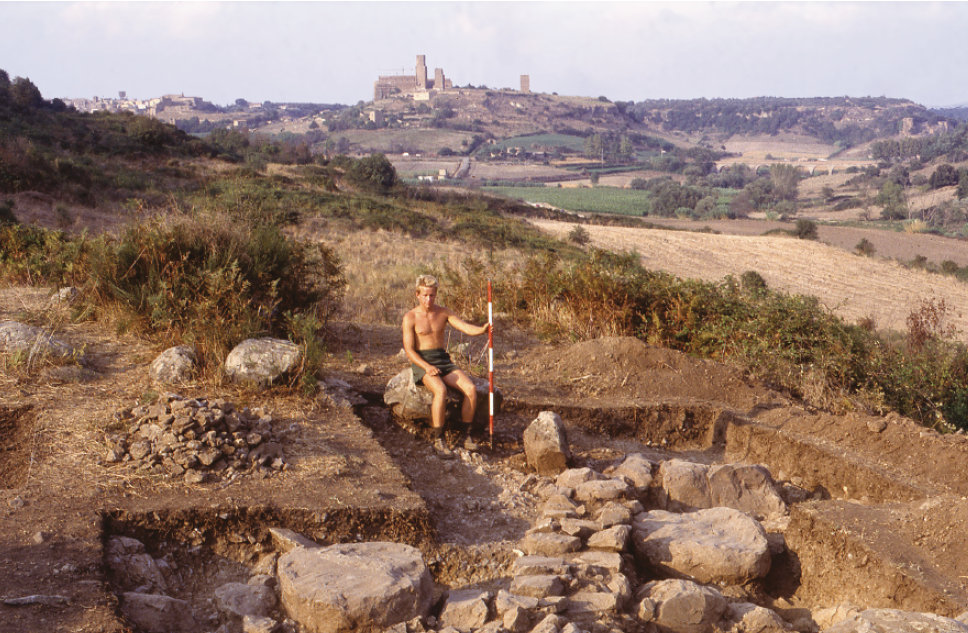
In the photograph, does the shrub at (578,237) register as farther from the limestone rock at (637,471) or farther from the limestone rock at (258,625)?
the limestone rock at (258,625)

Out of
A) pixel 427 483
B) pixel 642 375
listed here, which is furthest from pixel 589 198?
pixel 427 483

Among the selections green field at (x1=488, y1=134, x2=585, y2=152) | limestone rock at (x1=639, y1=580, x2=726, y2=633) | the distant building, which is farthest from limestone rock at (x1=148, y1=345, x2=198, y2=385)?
the distant building

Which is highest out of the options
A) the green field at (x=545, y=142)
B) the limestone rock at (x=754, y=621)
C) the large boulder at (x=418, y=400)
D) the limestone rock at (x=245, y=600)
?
the green field at (x=545, y=142)

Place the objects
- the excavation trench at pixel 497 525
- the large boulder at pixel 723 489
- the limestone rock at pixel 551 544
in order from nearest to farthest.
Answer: the excavation trench at pixel 497 525
the limestone rock at pixel 551 544
the large boulder at pixel 723 489

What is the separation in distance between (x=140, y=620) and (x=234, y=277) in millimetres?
4570

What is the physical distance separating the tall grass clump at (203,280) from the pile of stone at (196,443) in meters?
1.52

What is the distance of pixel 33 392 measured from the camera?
6.52m

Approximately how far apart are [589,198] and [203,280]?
77.7 metres

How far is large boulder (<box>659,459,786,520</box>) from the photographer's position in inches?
244

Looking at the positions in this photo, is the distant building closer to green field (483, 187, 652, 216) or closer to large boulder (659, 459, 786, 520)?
green field (483, 187, 652, 216)

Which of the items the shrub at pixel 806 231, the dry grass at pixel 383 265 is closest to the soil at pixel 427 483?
the dry grass at pixel 383 265

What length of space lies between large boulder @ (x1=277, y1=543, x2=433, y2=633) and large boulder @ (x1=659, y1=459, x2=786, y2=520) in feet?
8.72

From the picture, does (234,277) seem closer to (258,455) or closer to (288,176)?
(258,455)

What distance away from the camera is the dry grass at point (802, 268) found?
1086 inches
